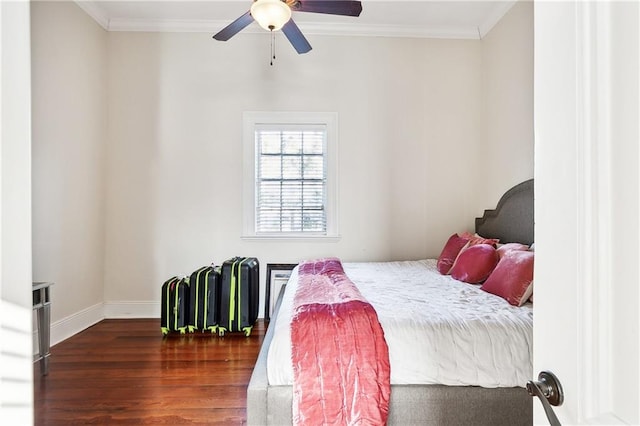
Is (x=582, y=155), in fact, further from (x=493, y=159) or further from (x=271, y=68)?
(x=271, y=68)

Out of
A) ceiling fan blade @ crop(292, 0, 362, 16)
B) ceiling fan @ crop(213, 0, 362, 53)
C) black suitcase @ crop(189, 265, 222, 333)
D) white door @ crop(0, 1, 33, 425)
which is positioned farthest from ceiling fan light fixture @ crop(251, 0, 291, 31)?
black suitcase @ crop(189, 265, 222, 333)

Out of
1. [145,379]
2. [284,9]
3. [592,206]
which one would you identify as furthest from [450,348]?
[284,9]

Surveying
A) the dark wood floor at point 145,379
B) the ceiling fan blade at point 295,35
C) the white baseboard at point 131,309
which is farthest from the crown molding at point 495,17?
the white baseboard at point 131,309

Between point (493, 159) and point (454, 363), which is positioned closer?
point (454, 363)

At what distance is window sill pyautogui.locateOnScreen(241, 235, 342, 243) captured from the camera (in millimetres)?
4027

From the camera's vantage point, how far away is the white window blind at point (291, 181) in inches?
161

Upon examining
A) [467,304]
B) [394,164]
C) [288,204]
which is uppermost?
[394,164]

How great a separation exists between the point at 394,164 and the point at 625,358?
3706 millimetres

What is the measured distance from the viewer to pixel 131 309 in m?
3.98

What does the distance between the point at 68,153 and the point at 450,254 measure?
3647mm

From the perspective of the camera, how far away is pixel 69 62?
11.0 feet

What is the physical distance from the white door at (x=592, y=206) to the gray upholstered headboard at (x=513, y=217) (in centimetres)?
254

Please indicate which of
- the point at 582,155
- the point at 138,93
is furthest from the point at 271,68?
the point at 582,155

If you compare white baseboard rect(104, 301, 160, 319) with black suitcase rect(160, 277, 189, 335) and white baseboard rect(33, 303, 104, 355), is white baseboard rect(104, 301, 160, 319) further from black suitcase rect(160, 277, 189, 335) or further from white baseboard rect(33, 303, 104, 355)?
black suitcase rect(160, 277, 189, 335)
